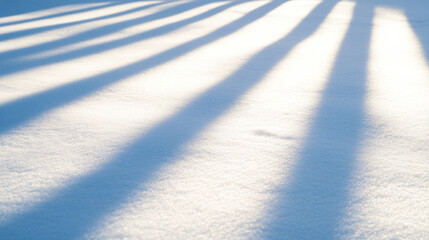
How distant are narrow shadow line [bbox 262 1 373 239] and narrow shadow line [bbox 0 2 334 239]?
1.19 feet

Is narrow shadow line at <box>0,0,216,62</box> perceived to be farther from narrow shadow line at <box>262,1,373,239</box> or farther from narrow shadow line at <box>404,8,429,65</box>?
narrow shadow line at <box>404,8,429,65</box>

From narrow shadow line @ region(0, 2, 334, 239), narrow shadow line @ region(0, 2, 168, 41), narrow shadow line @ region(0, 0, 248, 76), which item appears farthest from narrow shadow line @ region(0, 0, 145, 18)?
narrow shadow line @ region(0, 2, 334, 239)

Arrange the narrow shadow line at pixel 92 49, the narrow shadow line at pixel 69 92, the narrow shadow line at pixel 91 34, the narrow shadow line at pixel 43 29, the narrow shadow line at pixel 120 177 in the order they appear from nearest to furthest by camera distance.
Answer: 1. the narrow shadow line at pixel 120 177
2. the narrow shadow line at pixel 69 92
3. the narrow shadow line at pixel 92 49
4. the narrow shadow line at pixel 91 34
5. the narrow shadow line at pixel 43 29

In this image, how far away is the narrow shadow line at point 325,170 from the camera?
0.86 meters

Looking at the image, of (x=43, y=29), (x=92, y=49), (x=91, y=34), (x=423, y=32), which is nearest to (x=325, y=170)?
(x=92, y=49)

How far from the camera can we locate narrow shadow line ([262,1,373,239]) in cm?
86

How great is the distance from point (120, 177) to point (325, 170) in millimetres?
576

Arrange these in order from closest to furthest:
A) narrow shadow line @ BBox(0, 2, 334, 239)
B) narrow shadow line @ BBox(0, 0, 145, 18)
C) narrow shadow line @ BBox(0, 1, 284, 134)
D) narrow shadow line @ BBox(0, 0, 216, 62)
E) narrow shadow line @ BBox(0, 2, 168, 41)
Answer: narrow shadow line @ BBox(0, 2, 334, 239)
narrow shadow line @ BBox(0, 1, 284, 134)
narrow shadow line @ BBox(0, 0, 216, 62)
narrow shadow line @ BBox(0, 2, 168, 41)
narrow shadow line @ BBox(0, 0, 145, 18)

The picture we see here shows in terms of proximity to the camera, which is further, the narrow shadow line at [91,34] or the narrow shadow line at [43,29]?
the narrow shadow line at [43,29]

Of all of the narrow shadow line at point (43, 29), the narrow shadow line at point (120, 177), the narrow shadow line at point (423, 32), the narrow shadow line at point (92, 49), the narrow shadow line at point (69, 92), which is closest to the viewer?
the narrow shadow line at point (120, 177)

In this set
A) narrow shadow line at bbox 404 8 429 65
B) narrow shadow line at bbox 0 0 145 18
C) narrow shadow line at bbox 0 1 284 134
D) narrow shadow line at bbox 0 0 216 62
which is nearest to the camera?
narrow shadow line at bbox 0 1 284 134

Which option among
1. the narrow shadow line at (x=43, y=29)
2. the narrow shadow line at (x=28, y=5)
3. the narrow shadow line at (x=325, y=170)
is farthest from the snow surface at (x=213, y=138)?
the narrow shadow line at (x=28, y=5)

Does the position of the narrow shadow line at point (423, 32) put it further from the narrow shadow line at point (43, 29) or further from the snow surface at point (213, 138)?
the narrow shadow line at point (43, 29)

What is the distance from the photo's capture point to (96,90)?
170 centimetres
